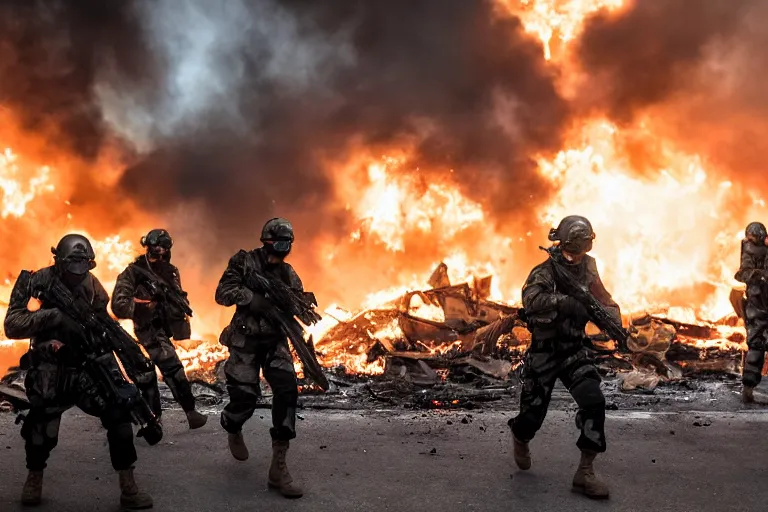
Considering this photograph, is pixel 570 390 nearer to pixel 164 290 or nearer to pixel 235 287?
pixel 235 287

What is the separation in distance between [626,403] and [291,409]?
482 cm

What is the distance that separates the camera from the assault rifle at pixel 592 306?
466 centimetres

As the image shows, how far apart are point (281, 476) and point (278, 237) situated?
1657 mm

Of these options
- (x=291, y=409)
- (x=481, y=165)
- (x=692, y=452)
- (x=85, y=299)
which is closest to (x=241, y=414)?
(x=291, y=409)

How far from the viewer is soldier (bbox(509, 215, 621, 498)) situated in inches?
176

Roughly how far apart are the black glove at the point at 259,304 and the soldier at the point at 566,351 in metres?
1.85

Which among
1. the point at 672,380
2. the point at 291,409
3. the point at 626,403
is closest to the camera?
the point at 291,409

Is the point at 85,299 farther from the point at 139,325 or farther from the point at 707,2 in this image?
the point at 707,2

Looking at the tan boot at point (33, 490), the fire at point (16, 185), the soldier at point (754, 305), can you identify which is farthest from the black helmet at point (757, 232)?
the fire at point (16, 185)

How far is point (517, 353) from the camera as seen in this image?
10945 mm

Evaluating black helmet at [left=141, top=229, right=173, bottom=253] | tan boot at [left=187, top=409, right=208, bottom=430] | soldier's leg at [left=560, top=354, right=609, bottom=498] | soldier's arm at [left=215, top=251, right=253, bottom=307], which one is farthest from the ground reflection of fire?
soldier's leg at [left=560, top=354, right=609, bottom=498]

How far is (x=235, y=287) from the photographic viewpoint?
4.80 metres

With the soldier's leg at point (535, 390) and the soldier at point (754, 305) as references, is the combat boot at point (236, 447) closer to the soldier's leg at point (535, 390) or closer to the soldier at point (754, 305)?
the soldier's leg at point (535, 390)

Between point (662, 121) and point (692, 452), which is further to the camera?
point (662, 121)
